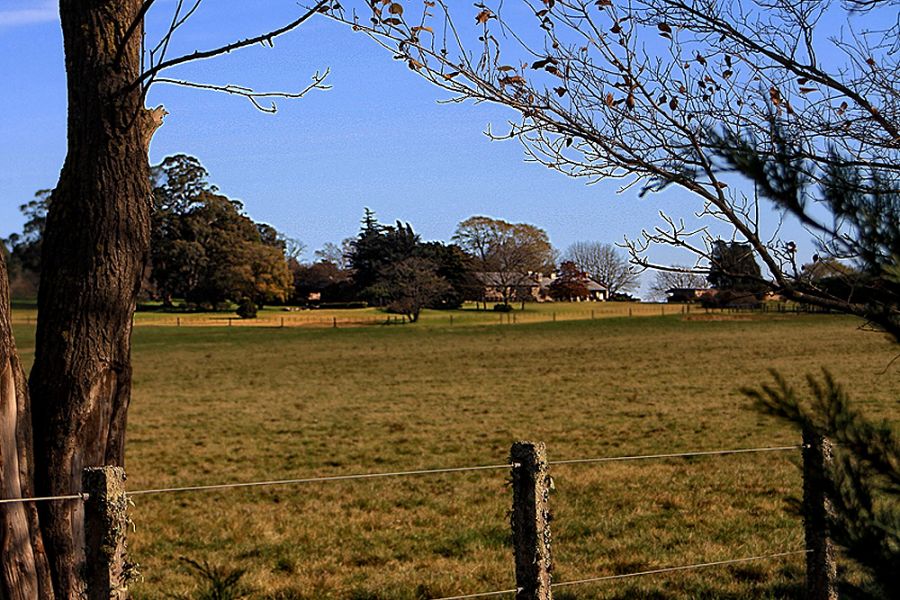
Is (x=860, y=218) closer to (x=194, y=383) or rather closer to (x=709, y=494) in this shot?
(x=709, y=494)

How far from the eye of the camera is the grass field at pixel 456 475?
691cm

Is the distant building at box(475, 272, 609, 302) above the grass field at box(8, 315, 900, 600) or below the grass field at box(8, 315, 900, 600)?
above

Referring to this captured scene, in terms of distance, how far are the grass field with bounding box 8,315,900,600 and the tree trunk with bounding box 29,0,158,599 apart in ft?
7.40

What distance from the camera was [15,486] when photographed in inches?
165

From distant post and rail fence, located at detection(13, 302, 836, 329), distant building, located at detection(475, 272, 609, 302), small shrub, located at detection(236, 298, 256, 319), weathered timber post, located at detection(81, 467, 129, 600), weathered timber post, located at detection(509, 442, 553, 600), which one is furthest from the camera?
distant building, located at detection(475, 272, 609, 302)

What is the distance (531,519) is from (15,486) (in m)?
2.19

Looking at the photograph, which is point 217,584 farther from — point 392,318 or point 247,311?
point 247,311

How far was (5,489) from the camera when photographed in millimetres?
4137

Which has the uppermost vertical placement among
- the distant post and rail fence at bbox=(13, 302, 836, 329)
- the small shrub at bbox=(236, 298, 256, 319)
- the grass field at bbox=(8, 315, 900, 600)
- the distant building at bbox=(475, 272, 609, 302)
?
the distant building at bbox=(475, 272, 609, 302)

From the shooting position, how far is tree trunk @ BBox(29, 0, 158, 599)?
4.53 m

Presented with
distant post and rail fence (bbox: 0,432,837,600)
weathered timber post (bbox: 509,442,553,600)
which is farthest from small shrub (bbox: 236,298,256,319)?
weathered timber post (bbox: 509,442,553,600)

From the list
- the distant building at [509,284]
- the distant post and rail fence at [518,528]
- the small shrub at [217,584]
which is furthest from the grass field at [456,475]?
the distant building at [509,284]

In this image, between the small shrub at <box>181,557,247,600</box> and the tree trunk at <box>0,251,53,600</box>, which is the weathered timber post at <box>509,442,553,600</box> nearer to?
the small shrub at <box>181,557,247,600</box>

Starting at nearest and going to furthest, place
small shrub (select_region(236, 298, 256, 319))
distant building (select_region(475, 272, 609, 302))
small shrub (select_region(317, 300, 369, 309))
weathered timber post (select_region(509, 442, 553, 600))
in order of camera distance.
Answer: weathered timber post (select_region(509, 442, 553, 600)) < small shrub (select_region(236, 298, 256, 319)) < small shrub (select_region(317, 300, 369, 309)) < distant building (select_region(475, 272, 609, 302))
